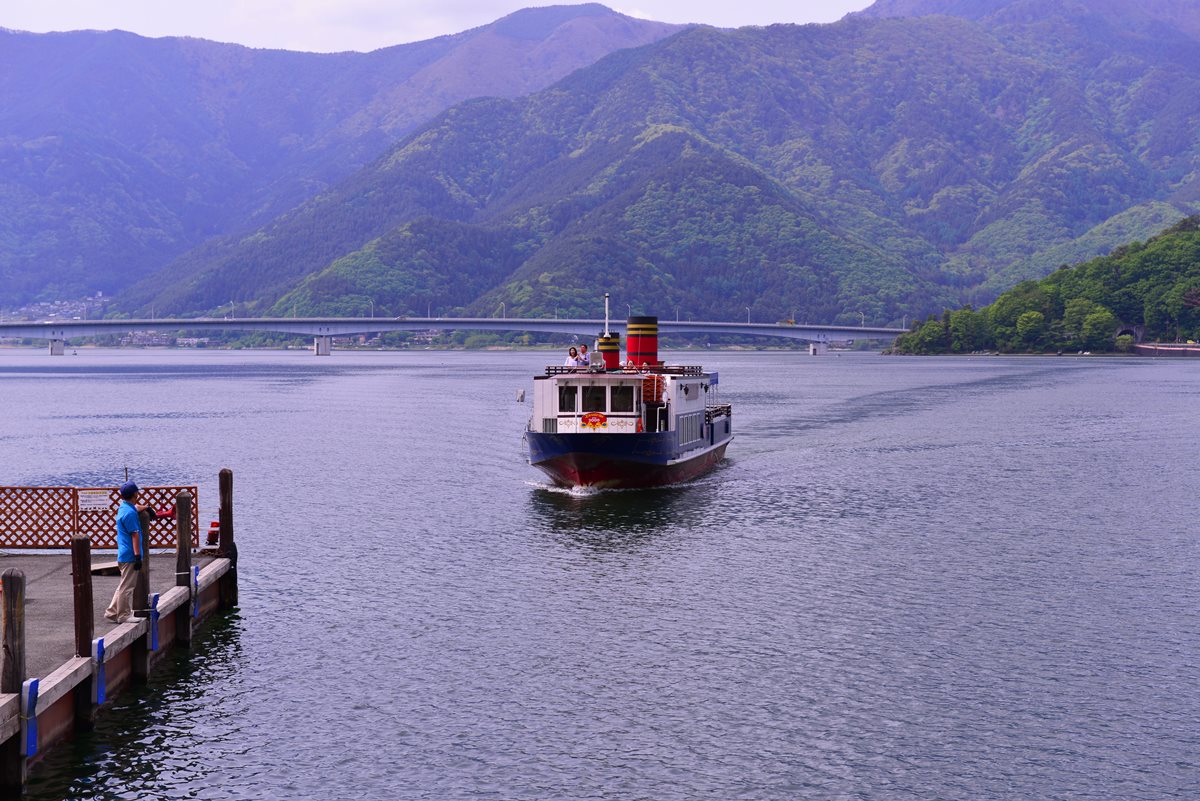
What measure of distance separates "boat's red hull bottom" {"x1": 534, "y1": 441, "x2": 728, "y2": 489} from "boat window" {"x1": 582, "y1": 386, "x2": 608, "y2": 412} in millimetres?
2430

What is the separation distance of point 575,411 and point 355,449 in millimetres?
31511

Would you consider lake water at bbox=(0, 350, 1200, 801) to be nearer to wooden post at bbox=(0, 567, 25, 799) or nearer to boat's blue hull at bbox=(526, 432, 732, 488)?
wooden post at bbox=(0, 567, 25, 799)

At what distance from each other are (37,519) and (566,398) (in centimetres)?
3241

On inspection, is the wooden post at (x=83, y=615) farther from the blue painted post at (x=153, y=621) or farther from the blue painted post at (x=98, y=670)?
the blue painted post at (x=153, y=621)

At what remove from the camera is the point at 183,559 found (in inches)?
1233

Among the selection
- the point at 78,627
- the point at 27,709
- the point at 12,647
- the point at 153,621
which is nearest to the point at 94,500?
the point at 153,621

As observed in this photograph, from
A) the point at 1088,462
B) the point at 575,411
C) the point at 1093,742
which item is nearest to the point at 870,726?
the point at 1093,742

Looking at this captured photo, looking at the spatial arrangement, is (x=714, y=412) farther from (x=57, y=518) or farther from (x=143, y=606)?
(x=143, y=606)

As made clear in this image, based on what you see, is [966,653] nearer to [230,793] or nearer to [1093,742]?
[1093,742]

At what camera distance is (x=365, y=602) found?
39.2 meters

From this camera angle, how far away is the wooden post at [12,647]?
71.7 feet

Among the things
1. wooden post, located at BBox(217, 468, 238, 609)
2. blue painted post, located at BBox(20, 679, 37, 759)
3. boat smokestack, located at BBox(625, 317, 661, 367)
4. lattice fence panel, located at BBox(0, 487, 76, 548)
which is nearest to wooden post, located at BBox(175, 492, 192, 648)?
wooden post, located at BBox(217, 468, 238, 609)

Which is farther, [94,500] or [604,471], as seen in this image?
[604,471]

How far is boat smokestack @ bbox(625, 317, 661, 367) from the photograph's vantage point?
7094 cm
